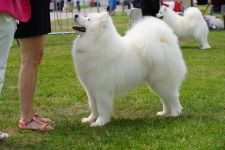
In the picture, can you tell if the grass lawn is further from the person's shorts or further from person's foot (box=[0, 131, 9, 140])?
the person's shorts

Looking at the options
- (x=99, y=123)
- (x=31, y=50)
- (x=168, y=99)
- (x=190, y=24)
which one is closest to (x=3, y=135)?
(x=31, y=50)

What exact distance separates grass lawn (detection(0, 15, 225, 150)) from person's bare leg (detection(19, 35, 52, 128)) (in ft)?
1.01

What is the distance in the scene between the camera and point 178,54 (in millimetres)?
4074

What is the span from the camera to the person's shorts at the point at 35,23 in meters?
3.42

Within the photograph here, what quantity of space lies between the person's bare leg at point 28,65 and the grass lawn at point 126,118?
308 millimetres

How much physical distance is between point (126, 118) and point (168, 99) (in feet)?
1.51

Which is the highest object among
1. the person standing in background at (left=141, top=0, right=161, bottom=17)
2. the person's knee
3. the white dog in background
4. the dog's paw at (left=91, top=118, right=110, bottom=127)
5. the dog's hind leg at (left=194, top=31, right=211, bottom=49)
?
the person's knee

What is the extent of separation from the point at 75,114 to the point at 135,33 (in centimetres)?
107

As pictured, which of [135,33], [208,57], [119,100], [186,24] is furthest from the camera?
[186,24]

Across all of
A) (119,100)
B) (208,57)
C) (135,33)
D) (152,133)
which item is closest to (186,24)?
(208,57)

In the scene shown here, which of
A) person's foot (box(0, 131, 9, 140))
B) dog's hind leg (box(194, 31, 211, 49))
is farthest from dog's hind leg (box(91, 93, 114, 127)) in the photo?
dog's hind leg (box(194, 31, 211, 49))

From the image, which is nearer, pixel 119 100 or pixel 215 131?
pixel 215 131

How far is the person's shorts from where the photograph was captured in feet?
11.2

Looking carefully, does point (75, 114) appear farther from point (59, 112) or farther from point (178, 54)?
point (178, 54)
